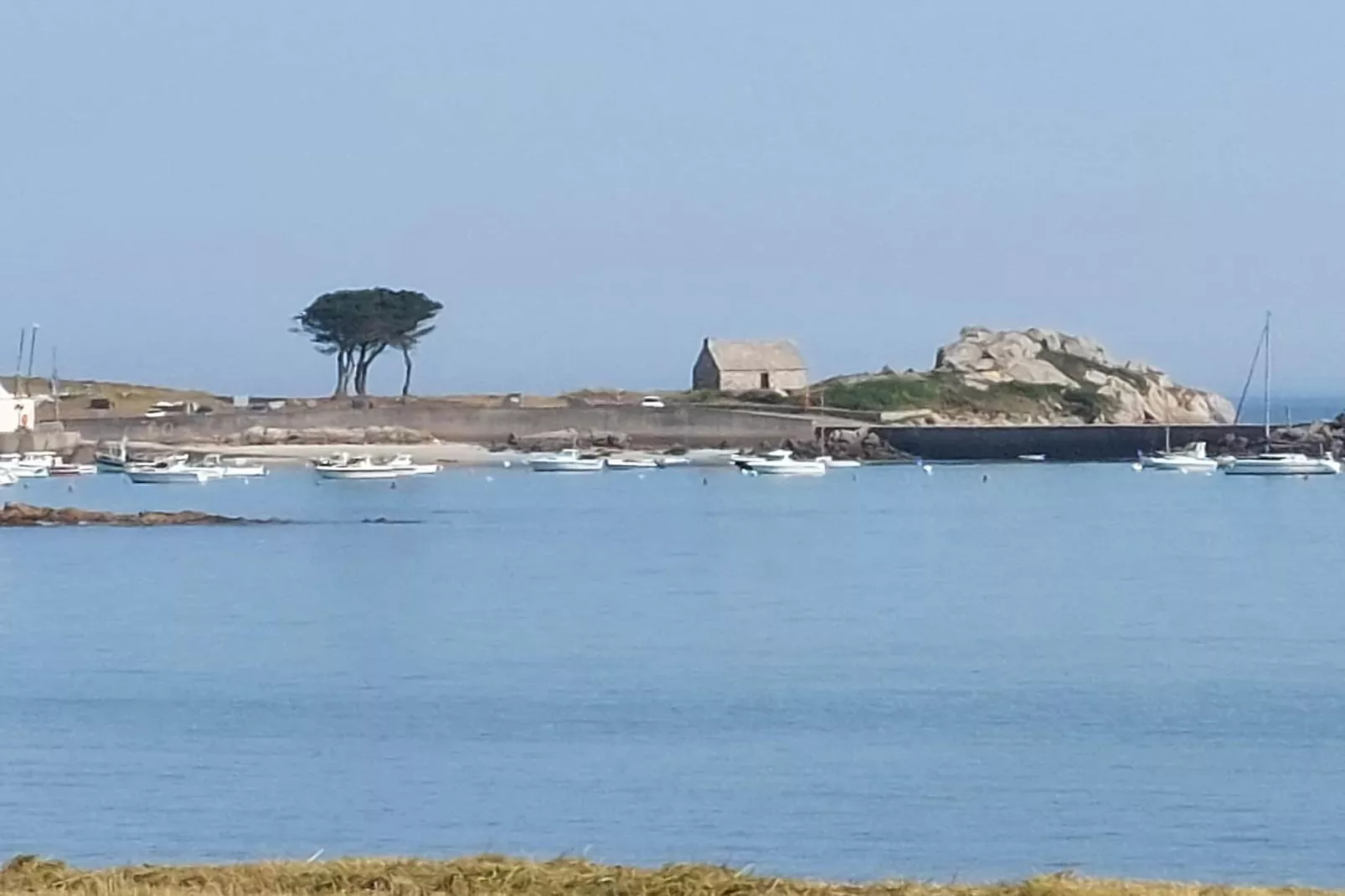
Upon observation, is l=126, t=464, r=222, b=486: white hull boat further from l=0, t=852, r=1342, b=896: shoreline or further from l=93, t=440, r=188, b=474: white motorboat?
l=0, t=852, r=1342, b=896: shoreline

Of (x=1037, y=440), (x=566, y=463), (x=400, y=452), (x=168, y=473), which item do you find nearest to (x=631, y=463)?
(x=566, y=463)

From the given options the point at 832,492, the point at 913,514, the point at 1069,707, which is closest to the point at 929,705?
the point at 1069,707

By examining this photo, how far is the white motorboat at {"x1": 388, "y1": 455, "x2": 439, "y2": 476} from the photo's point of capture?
7894 centimetres

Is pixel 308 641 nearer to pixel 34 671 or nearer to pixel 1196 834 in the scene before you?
pixel 34 671

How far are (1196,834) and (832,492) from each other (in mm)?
60970

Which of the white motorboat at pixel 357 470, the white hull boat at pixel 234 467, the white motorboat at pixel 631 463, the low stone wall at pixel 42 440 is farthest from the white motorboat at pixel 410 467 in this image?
the low stone wall at pixel 42 440

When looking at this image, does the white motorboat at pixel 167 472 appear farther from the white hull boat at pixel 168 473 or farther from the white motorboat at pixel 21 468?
the white motorboat at pixel 21 468

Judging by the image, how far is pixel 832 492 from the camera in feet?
260

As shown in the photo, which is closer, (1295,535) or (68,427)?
(1295,535)

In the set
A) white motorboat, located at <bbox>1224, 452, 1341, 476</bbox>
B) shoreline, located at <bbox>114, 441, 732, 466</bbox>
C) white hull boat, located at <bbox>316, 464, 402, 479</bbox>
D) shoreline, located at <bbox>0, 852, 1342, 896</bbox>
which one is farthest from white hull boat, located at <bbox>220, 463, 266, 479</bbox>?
shoreline, located at <bbox>0, 852, 1342, 896</bbox>

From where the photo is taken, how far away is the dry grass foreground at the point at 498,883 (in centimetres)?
937

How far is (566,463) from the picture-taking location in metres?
85.4

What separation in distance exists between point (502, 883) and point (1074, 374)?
317ft

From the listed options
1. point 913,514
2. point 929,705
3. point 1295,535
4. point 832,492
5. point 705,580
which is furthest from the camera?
point 832,492
